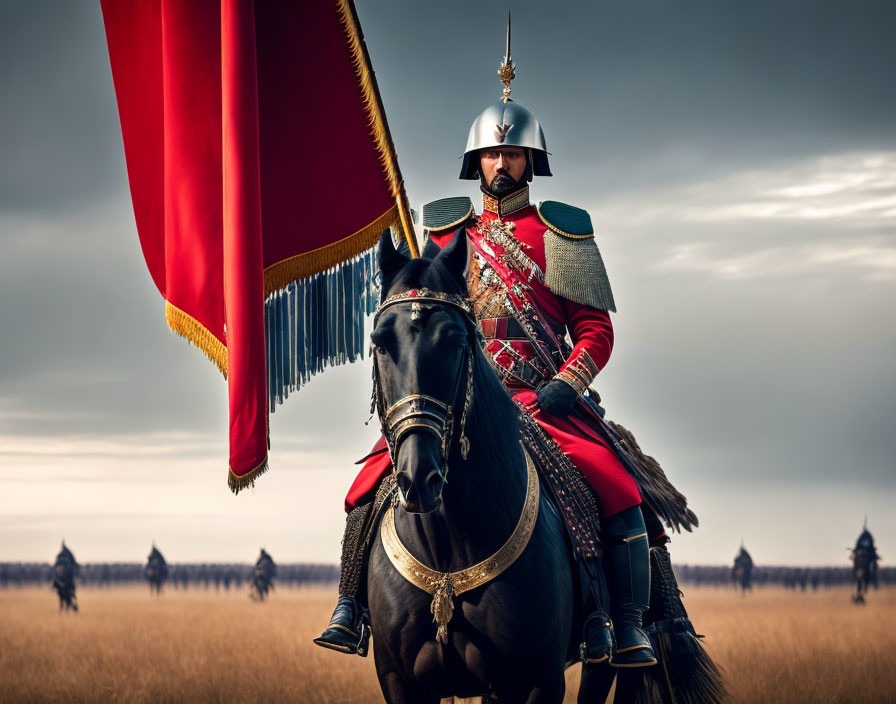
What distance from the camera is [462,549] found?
A: 6.87 meters

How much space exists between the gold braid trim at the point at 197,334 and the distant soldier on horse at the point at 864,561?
36.7 metres

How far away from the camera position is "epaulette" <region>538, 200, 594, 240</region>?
880cm

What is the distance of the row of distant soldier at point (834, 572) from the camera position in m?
41.4

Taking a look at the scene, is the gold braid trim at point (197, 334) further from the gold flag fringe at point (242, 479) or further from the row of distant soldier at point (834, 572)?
the row of distant soldier at point (834, 572)

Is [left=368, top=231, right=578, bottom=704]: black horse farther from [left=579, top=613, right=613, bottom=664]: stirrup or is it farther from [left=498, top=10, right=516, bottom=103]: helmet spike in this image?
[left=498, top=10, right=516, bottom=103]: helmet spike

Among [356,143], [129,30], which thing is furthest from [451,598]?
[129,30]

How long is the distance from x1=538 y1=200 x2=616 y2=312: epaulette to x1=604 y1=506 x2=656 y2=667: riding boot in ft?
5.18

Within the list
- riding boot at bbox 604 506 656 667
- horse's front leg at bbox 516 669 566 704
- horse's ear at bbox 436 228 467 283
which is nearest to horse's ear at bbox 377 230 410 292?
horse's ear at bbox 436 228 467 283

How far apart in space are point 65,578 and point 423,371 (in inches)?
1449

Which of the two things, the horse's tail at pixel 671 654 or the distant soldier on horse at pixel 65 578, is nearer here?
the horse's tail at pixel 671 654

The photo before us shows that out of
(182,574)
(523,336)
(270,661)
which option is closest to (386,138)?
(523,336)

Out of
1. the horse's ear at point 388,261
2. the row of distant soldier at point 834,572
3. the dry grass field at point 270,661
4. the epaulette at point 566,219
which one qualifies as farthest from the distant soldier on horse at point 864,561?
the horse's ear at point 388,261

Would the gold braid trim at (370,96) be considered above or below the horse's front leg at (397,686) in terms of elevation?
above

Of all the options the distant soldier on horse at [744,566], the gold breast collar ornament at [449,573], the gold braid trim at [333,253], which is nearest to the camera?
the gold breast collar ornament at [449,573]
